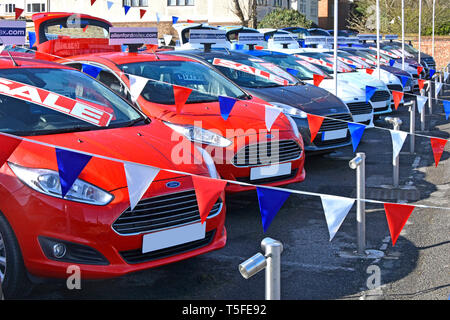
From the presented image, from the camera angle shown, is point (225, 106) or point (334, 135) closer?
point (225, 106)

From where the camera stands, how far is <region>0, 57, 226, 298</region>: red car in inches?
158

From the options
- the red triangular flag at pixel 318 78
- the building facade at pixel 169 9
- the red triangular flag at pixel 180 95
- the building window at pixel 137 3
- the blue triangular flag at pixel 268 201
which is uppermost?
the building window at pixel 137 3

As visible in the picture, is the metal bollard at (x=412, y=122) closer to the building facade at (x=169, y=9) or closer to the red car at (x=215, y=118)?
the red car at (x=215, y=118)

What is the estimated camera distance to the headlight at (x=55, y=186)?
13.3 ft

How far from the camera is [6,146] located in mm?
4215

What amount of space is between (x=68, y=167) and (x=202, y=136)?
2484 millimetres

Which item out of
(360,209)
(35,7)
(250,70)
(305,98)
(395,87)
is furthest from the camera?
(35,7)

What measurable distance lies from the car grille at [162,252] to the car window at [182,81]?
2.55 meters

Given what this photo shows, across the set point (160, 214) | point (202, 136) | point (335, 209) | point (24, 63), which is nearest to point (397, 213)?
point (335, 209)

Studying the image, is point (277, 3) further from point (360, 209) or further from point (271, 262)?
point (271, 262)

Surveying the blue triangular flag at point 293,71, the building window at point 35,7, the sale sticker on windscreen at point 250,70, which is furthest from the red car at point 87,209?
the building window at point 35,7

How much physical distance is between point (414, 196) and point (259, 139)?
2194 mm

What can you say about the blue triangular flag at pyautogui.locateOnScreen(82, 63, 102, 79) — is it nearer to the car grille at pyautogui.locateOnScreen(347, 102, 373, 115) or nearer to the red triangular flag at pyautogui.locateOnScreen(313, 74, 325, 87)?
the red triangular flag at pyautogui.locateOnScreen(313, 74, 325, 87)
